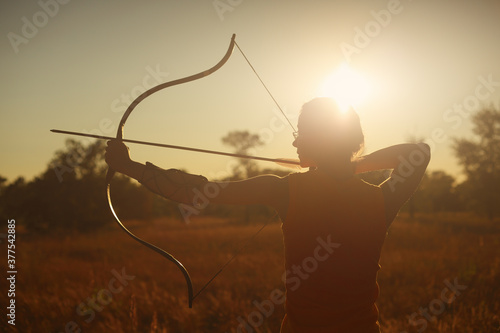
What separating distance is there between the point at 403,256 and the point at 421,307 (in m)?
4.16

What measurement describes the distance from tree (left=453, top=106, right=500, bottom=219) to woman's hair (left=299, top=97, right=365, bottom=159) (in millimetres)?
26544

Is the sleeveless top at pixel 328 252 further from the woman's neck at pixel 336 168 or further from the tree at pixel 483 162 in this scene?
the tree at pixel 483 162

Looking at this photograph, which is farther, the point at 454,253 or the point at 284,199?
the point at 454,253

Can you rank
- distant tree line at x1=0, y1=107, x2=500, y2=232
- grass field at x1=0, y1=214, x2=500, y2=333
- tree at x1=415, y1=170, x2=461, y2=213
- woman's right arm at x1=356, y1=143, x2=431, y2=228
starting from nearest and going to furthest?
woman's right arm at x1=356, y1=143, x2=431, y2=228, grass field at x1=0, y1=214, x2=500, y2=333, distant tree line at x1=0, y1=107, x2=500, y2=232, tree at x1=415, y1=170, x2=461, y2=213

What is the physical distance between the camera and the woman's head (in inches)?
59.7

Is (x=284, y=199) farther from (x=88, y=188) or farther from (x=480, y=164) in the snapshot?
(x=480, y=164)

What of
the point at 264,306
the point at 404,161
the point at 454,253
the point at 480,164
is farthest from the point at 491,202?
the point at 404,161

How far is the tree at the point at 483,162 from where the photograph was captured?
23.1 metres

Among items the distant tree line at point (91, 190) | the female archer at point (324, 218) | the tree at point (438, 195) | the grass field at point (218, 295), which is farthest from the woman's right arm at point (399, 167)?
the tree at point (438, 195)

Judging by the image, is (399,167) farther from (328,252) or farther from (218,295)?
(218,295)

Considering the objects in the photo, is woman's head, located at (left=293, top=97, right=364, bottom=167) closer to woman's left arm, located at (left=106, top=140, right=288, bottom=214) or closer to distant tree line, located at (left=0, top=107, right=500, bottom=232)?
woman's left arm, located at (left=106, top=140, right=288, bottom=214)

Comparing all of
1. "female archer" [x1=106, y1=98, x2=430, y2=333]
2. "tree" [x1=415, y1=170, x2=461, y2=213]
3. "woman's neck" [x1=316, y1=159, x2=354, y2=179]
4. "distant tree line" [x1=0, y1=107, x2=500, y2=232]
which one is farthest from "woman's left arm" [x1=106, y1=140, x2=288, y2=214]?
"tree" [x1=415, y1=170, x2=461, y2=213]

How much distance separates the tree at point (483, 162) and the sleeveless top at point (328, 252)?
26.5 m

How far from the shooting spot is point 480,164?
A: 2452 cm
